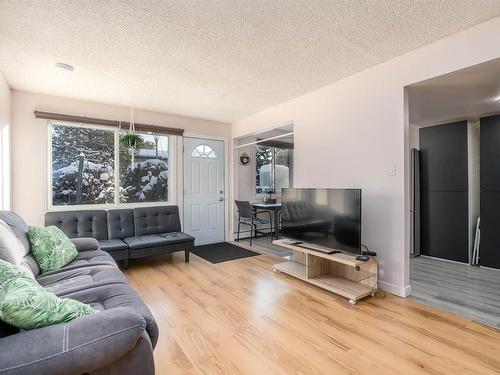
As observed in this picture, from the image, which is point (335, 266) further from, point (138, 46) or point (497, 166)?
point (138, 46)

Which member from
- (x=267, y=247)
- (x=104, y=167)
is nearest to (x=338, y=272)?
(x=267, y=247)

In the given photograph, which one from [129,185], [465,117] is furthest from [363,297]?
[129,185]

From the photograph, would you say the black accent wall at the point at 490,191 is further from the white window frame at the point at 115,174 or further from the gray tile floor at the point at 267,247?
the white window frame at the point at 115,174

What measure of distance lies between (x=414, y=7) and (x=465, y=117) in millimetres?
2701

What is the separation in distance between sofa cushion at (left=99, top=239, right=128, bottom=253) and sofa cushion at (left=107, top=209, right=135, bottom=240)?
0.24m

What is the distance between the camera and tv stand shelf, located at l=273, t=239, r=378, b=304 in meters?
2.65

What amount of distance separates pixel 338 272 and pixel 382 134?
163cm

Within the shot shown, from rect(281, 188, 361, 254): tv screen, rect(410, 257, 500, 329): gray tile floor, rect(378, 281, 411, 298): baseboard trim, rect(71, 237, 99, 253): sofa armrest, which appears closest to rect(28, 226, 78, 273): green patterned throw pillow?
rect(71, 237, 99, 253): sofa armrest

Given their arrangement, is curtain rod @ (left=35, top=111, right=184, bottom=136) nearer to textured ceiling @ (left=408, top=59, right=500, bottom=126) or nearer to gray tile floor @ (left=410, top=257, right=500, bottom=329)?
textured ceiling @ (left=408, top=59, right=500, bottom=126)

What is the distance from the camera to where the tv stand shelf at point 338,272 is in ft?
8.70

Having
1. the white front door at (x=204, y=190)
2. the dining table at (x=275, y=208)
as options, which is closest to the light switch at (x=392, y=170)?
the dining table at (x=275, y=208)

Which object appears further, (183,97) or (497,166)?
(183,97)

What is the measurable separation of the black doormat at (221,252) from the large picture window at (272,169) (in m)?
1.58

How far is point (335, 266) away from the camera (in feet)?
10.5
